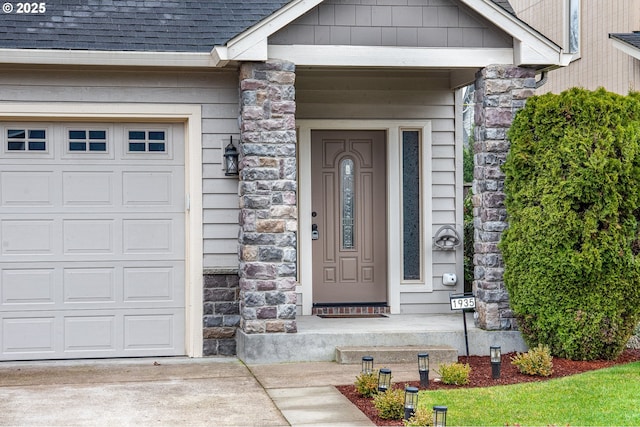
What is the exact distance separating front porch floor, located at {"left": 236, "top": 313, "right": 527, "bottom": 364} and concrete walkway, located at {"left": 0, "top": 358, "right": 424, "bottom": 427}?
6.8 inches

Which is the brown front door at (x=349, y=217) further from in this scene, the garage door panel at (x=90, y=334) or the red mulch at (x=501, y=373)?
the garage door panel at (x=90, y=334)

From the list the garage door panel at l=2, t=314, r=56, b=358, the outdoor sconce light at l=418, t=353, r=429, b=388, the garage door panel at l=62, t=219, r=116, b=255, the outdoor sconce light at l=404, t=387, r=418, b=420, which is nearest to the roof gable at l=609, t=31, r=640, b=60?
the outdoor sconce light at l=418, t=353, r=429, b=388

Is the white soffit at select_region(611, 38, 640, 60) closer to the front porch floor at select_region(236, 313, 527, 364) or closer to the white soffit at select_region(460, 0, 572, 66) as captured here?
the white soffit at select_region(460, 0, 572, 66)

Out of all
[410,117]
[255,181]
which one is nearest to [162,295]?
[255,181]

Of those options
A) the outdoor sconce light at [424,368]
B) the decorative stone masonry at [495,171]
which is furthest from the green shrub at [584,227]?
the outdoor sconce light at [424,368]

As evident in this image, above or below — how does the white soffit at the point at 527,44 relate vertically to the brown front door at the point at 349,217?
above

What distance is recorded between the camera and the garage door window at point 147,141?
32.3 feet

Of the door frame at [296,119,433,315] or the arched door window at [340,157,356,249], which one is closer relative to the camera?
the door frame at [296,119,433,315]

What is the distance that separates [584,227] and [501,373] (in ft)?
5.08

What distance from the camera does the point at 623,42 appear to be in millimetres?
11828

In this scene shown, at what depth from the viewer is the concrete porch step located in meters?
9.05

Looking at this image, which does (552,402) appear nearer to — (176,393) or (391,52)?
(176,393)

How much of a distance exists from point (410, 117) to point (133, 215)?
10.9ft

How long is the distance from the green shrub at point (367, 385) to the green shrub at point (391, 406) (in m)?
0.59
